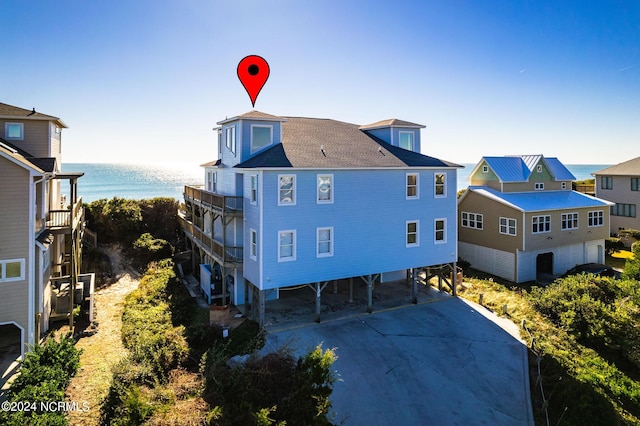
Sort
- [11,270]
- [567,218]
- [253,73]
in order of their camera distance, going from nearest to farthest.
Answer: [253,73], [11,270], [567,218]

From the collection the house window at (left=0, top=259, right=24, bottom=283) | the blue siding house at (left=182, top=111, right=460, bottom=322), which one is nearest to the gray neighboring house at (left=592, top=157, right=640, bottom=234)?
the blue siding house at (left=182, top=111, right=460, bottom=322)

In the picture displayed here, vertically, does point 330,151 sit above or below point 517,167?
below

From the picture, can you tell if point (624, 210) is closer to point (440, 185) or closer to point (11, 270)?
point (440, 185)

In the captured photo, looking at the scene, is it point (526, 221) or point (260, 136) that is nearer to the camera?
point (260, 136)

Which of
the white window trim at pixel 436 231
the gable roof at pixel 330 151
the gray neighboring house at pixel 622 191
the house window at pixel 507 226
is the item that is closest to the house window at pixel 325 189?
the gable roof at pixel 330 151

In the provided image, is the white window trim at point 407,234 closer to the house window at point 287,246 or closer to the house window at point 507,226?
the house window at point 287,246

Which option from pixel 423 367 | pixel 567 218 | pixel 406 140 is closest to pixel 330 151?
pixel 406 140

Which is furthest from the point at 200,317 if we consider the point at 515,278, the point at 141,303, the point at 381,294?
the point at 515,278
